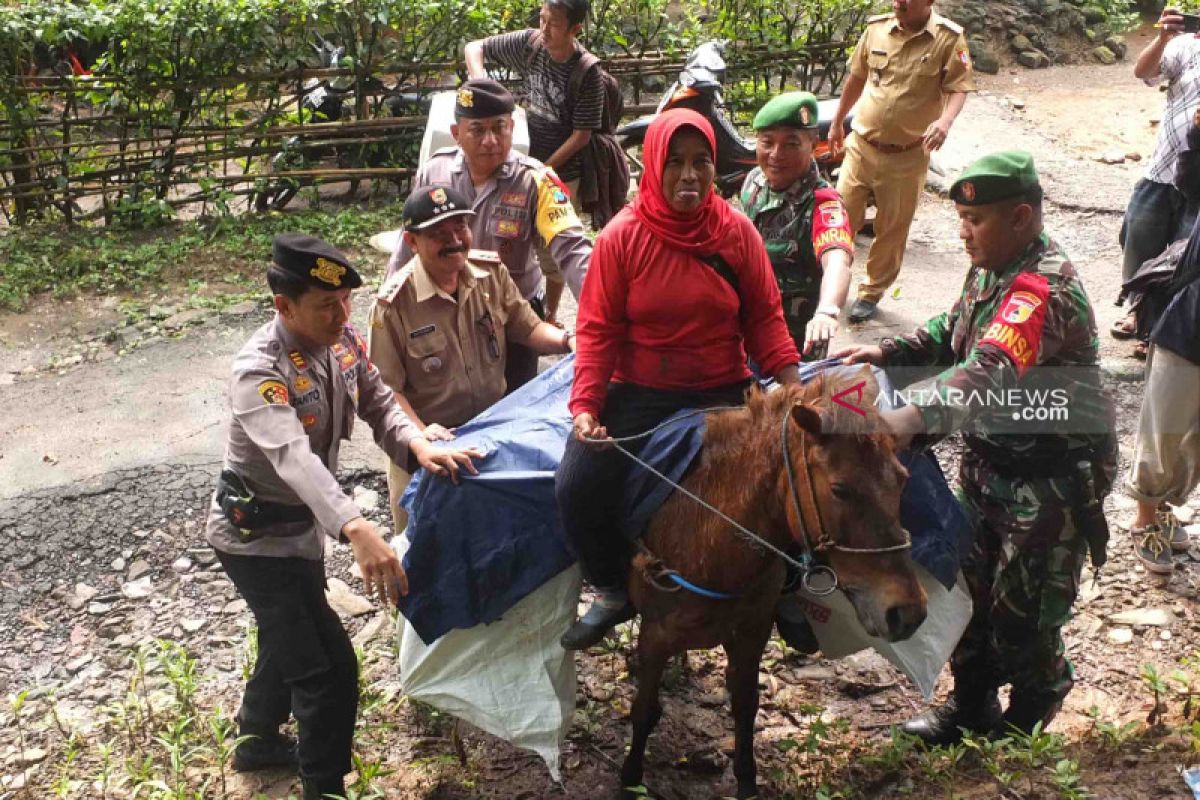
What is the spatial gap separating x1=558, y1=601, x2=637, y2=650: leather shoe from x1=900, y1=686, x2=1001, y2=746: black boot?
4.10 ft

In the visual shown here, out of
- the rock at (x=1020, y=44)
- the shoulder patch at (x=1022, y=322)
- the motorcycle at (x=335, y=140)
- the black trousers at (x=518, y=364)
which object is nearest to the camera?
the shoulder patch at (x=1022, y=322)

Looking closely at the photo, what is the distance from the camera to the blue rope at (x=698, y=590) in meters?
3.25

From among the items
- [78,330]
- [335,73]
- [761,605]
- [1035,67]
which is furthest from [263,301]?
[1035,67]

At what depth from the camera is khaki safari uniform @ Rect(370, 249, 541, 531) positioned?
13.6ft

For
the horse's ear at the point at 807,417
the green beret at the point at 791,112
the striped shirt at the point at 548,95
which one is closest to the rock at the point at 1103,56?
the striped shirt at the point at 548,95

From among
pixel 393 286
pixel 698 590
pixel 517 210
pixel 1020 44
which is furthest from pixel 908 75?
pixel 1020 44

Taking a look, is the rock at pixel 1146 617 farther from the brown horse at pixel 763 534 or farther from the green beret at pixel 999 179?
the green beret at pixel 999 179

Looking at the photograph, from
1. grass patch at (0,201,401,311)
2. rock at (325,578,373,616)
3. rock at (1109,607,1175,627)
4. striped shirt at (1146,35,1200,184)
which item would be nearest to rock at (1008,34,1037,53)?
Result: striped shirt at (1146,35,1200,184)

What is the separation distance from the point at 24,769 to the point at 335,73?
649cm

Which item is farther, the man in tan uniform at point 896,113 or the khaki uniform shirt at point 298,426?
the man in tan uniform at point 896,113

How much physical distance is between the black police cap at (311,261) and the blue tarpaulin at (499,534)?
0.68 m

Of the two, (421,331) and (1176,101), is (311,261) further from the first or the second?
(1176,101)

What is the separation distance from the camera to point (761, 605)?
3.43 metres

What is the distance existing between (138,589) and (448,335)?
2085 millimetres
